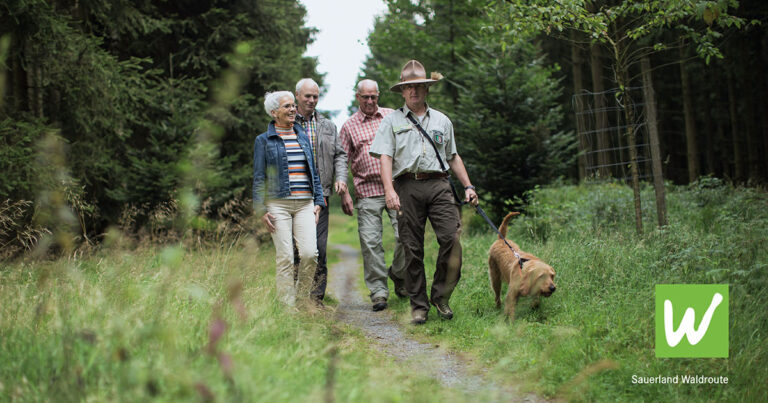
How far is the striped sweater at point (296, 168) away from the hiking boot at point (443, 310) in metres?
1.55

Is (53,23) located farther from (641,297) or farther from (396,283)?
(641,297)

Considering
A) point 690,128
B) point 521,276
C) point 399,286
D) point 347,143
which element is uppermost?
point 690,128

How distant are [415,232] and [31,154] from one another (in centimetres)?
477

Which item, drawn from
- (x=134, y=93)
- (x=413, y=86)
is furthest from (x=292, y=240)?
(x=134, y=93)

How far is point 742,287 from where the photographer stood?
12.6ft

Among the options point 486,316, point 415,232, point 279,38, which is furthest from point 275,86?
point 486,316

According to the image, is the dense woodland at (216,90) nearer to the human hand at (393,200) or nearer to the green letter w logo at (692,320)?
the human hand at (393,200)

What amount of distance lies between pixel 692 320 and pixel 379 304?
10.1 ft

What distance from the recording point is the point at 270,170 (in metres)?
4.82

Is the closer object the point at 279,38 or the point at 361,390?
the point at 361,390

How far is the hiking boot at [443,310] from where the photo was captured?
4.90 metres

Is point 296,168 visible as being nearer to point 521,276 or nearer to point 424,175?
point 424,175

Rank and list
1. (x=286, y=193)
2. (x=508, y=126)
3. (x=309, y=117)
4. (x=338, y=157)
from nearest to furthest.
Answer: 1. (x=286, y=193)
2. (x=309, y=117)
3. (x=338, y=157)
4. (x=508, y=126)

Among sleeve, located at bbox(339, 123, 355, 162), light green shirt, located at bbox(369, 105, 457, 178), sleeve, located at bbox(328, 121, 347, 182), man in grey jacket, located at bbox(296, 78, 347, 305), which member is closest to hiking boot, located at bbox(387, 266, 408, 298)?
man in grey jacket, located at bbox(296, 78, 347, 305)
